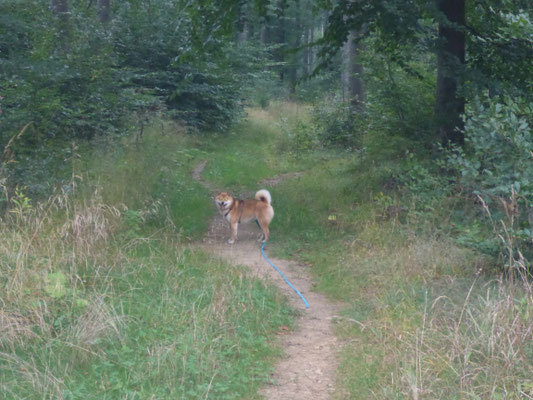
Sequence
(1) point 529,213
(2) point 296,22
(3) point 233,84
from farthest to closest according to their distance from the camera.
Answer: (2) point 296,22 < (3) point 233,84 < (1) point 529,213

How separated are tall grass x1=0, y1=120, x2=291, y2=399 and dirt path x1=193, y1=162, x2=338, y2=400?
184 mm

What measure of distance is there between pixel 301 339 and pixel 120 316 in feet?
6.33

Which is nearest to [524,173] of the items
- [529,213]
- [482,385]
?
[529,213]

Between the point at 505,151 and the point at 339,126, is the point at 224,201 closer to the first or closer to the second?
the point at 505,151

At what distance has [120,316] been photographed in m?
5.66

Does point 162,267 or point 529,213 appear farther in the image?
point 162,267

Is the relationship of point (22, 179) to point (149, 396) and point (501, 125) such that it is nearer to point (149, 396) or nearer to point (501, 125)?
point (149, 396)

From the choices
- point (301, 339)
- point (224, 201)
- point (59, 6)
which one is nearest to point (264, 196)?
point (224, 201)

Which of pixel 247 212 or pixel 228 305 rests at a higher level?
pixel 228 305

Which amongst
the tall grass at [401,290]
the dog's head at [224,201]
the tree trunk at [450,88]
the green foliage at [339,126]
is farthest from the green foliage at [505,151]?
the green foliage at [339,126]

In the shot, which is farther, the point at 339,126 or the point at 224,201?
the point at 339,126

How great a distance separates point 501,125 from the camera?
654 centimetres

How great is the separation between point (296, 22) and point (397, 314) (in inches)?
1639

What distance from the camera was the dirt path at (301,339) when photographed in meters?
5.24
